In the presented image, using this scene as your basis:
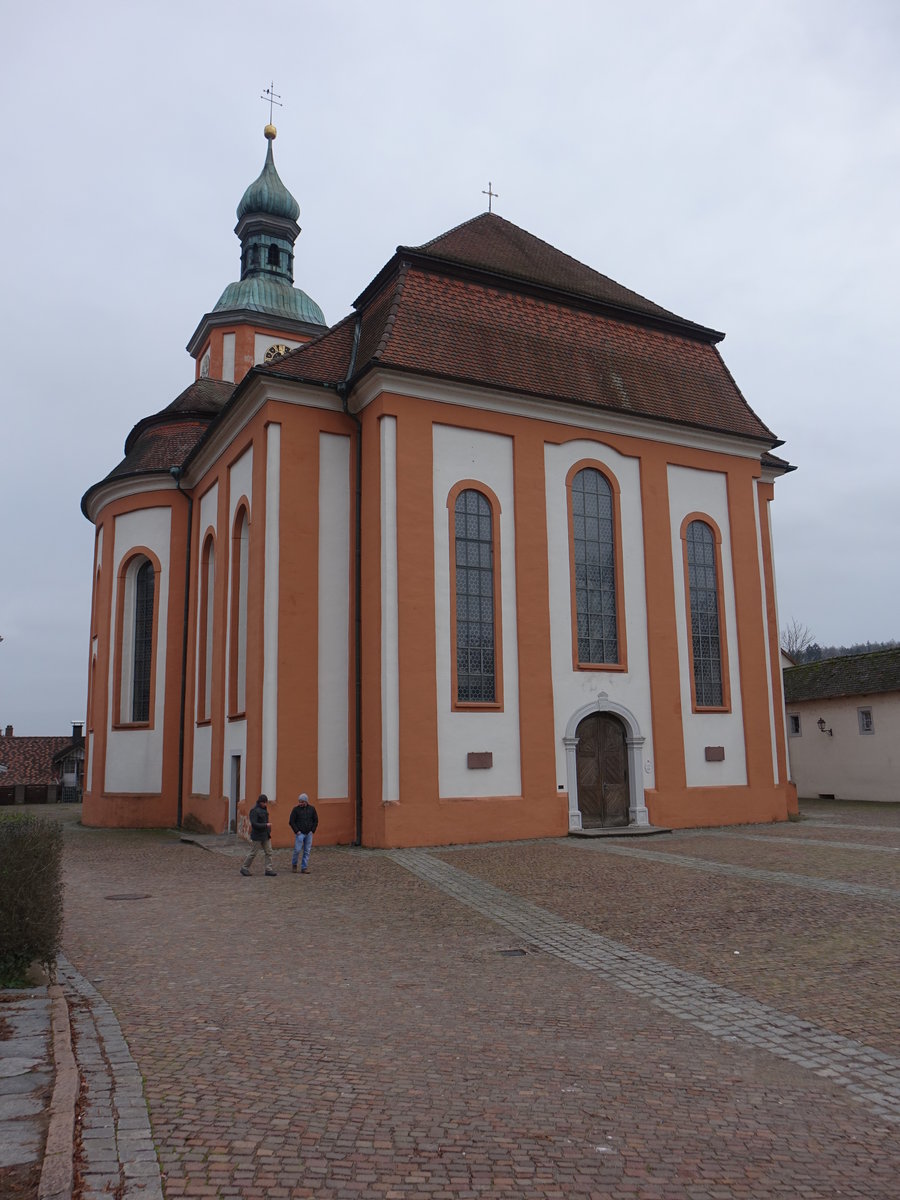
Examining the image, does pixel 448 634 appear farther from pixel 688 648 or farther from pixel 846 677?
pixel 846 677

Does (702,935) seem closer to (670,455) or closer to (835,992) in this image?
(835,992)

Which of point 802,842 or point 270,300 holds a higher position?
point 270,300

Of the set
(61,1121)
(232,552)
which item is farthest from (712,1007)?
(232,552)

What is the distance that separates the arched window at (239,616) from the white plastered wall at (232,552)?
98 mm

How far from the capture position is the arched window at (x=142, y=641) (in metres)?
25.7

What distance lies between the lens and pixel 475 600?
18.7m

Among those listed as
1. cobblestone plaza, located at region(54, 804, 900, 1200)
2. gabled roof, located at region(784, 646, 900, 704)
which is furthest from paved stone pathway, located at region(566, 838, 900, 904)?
gabled roof, located at region(784, 646, 900, 704)

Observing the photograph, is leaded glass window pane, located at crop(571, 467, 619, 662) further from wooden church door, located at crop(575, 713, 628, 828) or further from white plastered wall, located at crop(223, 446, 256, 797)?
white plastered wall, located at crop(223, 446, 256, 797)

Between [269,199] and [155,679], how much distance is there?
19.5 m

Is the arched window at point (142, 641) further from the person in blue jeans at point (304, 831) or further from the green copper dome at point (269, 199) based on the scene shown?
the green copper dome at point (269, 199)

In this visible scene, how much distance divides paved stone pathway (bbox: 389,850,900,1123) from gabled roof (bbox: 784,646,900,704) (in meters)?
21.5

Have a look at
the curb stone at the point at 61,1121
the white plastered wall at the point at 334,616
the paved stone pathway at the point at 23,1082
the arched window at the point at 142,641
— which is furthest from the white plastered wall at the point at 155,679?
the curb stone at the point at 61,1121

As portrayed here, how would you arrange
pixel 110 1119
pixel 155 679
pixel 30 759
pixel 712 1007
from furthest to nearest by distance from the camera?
pixel 30 759 < pixel 155 679 < pixel 712 1007 < pixel 110 1119

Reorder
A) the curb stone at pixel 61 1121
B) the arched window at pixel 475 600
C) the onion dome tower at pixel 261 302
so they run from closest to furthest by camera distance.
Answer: the curb stone at pixel 61 1121
the arched window at pixel 475 600
the onion dome tower at pixel 261 302
